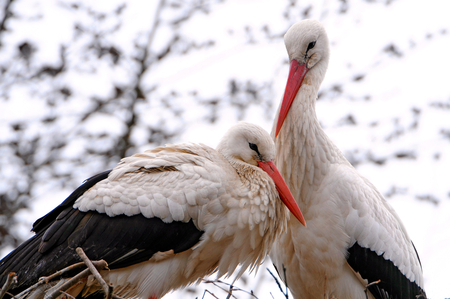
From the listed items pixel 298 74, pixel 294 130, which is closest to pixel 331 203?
pixel 294 130

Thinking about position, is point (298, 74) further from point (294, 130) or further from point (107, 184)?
point (107, 184)

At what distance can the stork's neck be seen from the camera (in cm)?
308

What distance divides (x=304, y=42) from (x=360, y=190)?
3.01 feet

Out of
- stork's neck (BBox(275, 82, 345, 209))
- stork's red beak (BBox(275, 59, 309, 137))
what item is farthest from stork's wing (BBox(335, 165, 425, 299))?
stork's red beak (BBox(275, 59, 309, 137))

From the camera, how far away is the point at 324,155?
3.12 metres

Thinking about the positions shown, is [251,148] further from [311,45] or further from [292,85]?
[311,45]

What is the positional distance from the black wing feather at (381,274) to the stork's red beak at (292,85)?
2.67ft

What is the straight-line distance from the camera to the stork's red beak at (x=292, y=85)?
125 inches

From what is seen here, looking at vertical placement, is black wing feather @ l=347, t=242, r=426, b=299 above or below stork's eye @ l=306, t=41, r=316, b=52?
below

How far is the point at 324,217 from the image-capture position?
2.98 metres

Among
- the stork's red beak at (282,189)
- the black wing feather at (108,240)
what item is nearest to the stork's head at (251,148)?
the stork's red beak at (282,189)

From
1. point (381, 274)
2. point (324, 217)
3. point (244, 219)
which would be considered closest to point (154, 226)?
point (244, 219)

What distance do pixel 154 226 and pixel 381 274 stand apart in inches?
51.9

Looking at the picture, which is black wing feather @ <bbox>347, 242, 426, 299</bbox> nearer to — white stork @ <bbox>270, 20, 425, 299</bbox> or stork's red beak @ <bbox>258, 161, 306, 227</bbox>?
white stork @ <bbox>270, 20, 425, 299</bbox>
